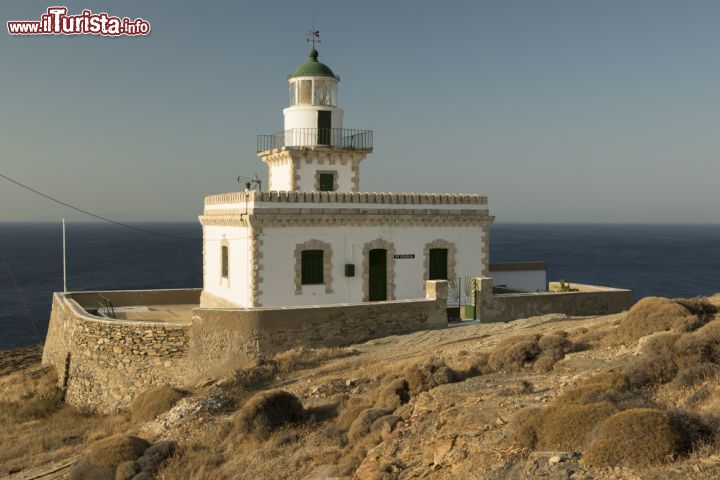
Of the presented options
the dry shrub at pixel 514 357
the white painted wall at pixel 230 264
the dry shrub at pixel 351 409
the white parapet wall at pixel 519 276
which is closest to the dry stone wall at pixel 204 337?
the white painted wall at pixel 230 264

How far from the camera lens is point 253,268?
69.9ft

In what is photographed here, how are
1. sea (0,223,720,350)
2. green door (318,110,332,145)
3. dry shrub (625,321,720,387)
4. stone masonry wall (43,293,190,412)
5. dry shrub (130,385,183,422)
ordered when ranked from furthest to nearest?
1. sea (0,223,720,350)
2. green door (318,110,332,145)
3. stone masonry wall (43,293,190,412)
4. dry shrub (130,385,183,422)
5. dry shrub (625,321,720,387)

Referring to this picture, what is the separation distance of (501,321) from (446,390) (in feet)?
37.5

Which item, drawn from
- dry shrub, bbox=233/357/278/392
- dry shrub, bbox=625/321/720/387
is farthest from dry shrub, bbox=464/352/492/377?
dry shrub, bbox=233/357/278/392

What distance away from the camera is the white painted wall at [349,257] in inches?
854

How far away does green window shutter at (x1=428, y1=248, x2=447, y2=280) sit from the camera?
24.0 meters

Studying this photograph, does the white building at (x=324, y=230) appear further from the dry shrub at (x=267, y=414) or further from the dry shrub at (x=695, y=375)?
the dry shrub at (x=695, y=375)

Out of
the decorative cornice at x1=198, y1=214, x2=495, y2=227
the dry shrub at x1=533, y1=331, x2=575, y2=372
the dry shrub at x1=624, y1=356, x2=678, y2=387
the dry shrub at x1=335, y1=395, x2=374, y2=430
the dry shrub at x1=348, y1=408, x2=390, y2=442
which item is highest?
the decorative cornice at x1=198, y1=214, x2=495, y2=227

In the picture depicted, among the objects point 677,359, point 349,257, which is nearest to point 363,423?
point 677,359

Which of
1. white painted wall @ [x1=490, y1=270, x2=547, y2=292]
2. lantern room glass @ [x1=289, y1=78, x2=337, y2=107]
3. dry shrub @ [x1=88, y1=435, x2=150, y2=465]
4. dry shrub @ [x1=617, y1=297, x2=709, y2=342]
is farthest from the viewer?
white painted wall @ [x1=490, y1=270, x2=547, y2=292]

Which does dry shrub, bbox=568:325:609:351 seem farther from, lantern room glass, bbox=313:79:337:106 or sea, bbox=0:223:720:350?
sea, bbox=0:223:720:350

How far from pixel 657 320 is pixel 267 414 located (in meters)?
8.29

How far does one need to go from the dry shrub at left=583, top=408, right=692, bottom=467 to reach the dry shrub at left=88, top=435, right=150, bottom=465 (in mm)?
8000

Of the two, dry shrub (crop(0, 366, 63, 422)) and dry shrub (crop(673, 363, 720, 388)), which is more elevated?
dry shrub (crop(673, 363, 720, 388))
